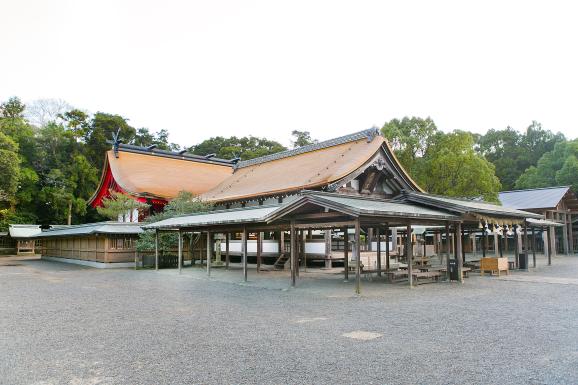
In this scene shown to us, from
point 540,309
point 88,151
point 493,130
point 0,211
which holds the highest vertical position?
point 493,130

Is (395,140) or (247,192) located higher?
(395,140)

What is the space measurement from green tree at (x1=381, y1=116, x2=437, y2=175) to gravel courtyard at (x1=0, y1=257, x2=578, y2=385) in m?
13.0

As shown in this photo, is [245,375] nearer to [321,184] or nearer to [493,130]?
[321,184]

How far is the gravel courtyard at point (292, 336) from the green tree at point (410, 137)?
42.7 feet

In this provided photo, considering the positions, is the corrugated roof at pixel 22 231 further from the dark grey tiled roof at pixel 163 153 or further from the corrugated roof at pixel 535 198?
the corrugated roof at pixel 535 198

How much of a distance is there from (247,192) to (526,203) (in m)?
21.6

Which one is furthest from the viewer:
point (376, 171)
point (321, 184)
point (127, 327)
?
point (376, 171)

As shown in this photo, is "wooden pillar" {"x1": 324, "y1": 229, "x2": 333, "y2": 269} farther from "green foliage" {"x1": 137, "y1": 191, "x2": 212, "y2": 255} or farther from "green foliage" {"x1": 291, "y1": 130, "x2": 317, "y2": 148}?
"green foliage" {"x1": 291, "y1": 130, "x2": 317, "y2": 148}

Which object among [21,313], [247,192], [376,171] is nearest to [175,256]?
[247,192]

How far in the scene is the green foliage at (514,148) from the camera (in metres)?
48.8

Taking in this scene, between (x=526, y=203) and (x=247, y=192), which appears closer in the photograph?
(x=247, y=192)

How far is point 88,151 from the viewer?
4028 cm

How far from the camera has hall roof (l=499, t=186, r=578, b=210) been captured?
30.6 m

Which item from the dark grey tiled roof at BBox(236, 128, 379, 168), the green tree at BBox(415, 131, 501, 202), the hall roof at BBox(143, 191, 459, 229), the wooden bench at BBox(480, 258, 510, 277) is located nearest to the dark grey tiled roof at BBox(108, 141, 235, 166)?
the dark grey tiled roof at BBox(236, 128, 379, 168)
